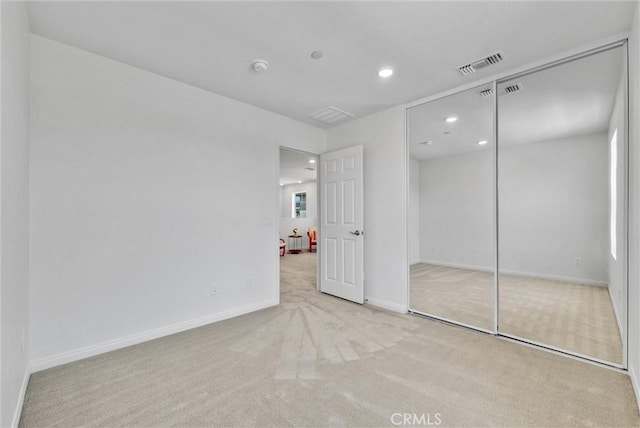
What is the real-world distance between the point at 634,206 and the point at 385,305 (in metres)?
2.43

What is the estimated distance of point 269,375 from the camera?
80.9 inches

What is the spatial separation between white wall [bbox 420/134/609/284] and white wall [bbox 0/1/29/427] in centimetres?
542

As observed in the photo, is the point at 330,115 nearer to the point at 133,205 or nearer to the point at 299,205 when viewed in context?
the point at 133,205

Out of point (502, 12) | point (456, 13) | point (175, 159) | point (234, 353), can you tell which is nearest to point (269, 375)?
point (234, 353)

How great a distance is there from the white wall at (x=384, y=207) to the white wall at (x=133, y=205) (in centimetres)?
139

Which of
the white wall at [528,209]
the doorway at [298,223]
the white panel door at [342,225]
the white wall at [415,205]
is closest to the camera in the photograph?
the white panel door at [342,225]

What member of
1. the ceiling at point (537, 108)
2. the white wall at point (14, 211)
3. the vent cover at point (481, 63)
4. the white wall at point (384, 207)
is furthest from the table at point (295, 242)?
the white wall at point (14, 211)

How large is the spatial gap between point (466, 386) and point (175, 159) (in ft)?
10.2

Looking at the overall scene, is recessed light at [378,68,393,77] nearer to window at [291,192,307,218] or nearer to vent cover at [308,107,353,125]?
vent cover at [308,107,353,125]

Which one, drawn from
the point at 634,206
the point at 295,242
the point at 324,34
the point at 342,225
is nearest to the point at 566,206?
the point at 634,206

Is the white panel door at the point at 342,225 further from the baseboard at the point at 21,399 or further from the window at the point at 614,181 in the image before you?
the baseboard at the point at 21,399

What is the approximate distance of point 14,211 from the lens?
5.29ft

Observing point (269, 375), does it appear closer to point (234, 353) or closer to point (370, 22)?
point (234, 353)

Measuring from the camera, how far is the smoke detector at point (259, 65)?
8.18 feet
